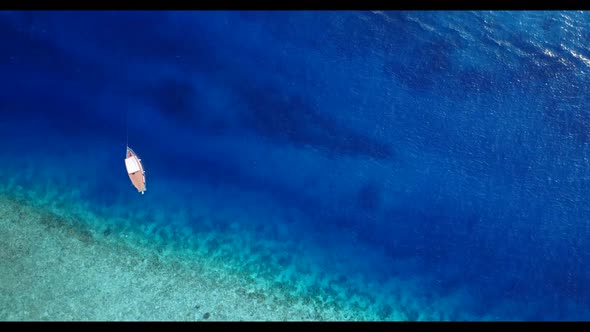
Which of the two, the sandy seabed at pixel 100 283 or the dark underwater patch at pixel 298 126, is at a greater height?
the dark underwater patch at pixel 298 126

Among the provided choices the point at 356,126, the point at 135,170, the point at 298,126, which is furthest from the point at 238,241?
the point at 356,126

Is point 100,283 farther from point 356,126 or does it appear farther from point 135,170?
point 356,126

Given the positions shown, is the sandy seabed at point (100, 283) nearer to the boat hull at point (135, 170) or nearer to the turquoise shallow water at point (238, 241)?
the turquoise shallow water at point (238, 241)

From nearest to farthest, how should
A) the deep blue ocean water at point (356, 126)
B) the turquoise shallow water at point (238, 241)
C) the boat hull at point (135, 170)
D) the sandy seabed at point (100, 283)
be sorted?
the sandy seabed at point (100, 283), the turquoise shallow water at point (238, 241), the boat hull at point (135, 170), the deep blue ocean water at point (356, 126)

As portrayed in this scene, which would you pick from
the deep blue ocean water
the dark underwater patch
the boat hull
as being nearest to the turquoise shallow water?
the deep blue ocean water

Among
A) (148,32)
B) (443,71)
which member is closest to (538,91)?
(443,71)

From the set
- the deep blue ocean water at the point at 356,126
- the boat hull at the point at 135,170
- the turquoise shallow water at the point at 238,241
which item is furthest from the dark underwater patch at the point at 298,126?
the boat hull at the point at 135,170
